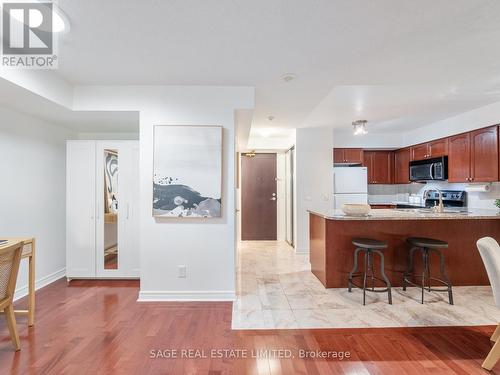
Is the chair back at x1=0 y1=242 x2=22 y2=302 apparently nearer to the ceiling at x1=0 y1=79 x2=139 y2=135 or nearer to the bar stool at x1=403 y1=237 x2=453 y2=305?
the ceiling at x1=0 y1=79 x2=139 y2=135

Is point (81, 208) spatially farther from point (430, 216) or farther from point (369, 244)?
point (430, 216)

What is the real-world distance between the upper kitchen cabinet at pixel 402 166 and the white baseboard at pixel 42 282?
6.48 meters

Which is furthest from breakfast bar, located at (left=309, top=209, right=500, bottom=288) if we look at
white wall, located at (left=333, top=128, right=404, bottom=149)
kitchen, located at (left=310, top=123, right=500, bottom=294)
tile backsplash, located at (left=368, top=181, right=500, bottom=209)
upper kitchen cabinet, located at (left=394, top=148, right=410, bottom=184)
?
white wall, located at (left=333, top=128, right=404, bottom=149)

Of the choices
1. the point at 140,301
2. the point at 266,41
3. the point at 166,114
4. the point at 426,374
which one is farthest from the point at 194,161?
the point at 426,374

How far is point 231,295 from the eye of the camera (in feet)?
9.45

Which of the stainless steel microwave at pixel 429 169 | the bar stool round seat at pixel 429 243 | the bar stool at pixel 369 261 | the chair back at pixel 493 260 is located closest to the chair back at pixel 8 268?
the bar stool at pixel 369 261

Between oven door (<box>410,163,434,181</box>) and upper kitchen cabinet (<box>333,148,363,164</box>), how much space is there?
1000mm

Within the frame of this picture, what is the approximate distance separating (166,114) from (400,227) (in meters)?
3.19

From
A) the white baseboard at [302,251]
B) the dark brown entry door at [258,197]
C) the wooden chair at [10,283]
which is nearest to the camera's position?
the wooden chair at [10,283]

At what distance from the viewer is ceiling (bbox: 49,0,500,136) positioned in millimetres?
1698

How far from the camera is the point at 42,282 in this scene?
10.7 feet

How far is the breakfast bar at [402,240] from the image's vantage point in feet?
10.4

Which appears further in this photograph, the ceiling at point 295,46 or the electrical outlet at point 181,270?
the electrical outlet at point 181,270

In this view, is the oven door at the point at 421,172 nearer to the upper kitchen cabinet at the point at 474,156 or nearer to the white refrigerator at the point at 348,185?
the upper kitchen cabinet at the point at 474,156
